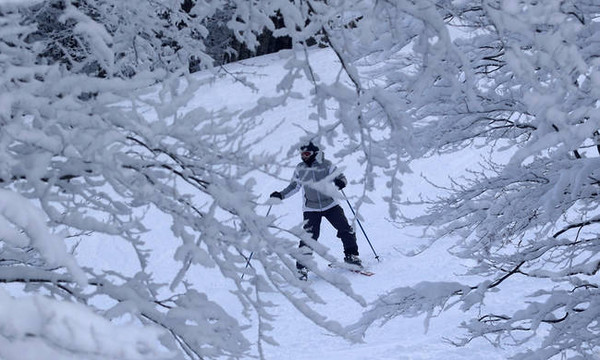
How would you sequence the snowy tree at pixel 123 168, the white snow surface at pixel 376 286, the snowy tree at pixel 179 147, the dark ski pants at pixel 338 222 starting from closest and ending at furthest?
1. the snowy tree at pixel 179 147
2. the snowy tree at pixel 123 168
3. the white snow surface at pixel 376 286
4. the dark ski pants at pixel 338 222

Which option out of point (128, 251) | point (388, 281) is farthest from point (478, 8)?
point (128, 251)

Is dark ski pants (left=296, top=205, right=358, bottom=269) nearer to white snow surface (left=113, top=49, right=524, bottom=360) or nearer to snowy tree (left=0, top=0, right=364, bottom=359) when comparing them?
white snow surface (left=113, top=49, right=524, bottom=360)

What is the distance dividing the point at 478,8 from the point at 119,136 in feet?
10.0

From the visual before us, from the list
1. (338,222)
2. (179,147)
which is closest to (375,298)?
(338,222)

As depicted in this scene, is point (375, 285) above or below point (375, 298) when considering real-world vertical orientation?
above

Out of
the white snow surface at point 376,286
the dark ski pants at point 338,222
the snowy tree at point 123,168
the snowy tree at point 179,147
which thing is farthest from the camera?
the dark ski pants at point 338,222

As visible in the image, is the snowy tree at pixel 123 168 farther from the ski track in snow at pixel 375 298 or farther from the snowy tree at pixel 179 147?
the ski track in snow at pixel 375 298

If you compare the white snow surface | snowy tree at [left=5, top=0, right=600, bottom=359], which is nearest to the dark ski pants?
the white snow surface

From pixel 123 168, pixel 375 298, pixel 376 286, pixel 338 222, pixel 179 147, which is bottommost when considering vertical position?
pixel 123 168

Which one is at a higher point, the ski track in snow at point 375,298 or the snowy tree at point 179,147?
the ski track in snow at point 375,298

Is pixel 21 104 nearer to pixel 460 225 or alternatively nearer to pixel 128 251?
pixel 460 225

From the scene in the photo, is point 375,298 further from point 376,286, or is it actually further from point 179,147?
point 179,147

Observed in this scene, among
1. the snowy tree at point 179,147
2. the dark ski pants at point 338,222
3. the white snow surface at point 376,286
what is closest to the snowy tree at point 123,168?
the snowy tree at point 179,147

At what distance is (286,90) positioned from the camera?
2.73 metres
